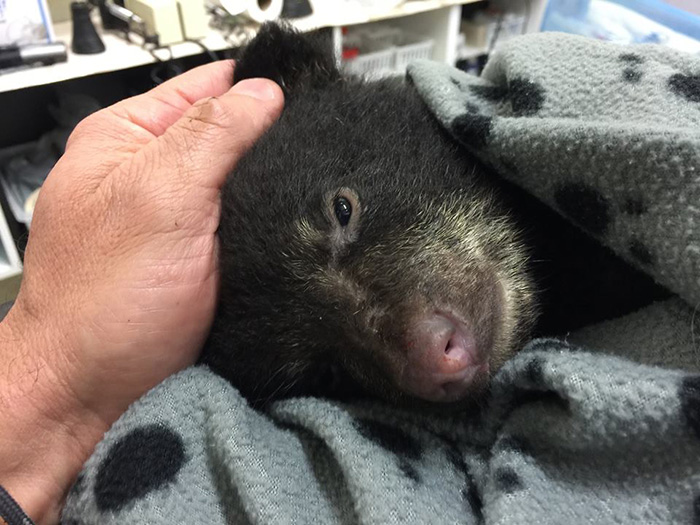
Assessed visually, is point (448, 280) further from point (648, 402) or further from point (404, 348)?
point (648, 402)

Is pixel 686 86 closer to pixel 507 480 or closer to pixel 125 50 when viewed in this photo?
pixel 507 480

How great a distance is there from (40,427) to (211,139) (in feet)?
2.11

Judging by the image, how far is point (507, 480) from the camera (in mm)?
861

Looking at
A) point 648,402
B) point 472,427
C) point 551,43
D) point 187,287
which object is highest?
A: point 551,43

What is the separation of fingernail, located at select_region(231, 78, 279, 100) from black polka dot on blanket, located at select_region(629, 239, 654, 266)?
816 millimetres

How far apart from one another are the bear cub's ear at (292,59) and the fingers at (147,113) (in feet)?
0.49

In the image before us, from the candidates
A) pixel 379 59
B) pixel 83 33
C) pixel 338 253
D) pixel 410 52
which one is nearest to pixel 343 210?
pixel 338 253

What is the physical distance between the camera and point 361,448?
3.10 feet

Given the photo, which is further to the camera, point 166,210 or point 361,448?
point 166,210

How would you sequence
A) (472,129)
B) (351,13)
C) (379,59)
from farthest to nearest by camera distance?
(379,59) < (351,13) < (472,129)

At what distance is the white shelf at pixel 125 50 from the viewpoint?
2350 millimetres

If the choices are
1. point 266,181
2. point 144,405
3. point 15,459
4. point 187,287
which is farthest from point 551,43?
point 15,459

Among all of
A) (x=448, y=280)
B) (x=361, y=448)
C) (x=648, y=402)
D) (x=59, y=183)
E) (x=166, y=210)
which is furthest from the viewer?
(x=59, y=183)

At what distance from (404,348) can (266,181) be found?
1.34ft
